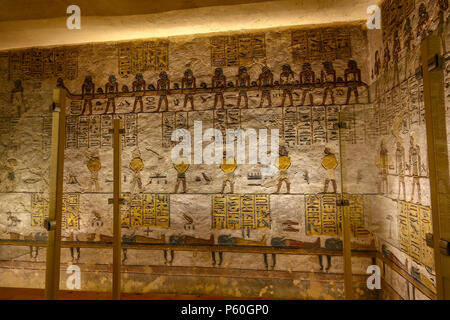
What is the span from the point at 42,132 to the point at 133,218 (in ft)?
7.41

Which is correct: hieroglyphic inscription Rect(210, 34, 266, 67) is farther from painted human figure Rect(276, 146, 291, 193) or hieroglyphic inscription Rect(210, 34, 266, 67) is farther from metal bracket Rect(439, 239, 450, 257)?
metal bracket Rect(439, 239, 450, 257)

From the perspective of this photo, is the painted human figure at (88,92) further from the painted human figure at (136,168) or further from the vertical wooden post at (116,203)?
the vertical wooden post at (116,203)

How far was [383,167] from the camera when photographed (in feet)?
10.2

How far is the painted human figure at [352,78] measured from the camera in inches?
142

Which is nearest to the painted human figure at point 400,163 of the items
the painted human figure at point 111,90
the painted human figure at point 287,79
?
the painted human figure at point 287,79

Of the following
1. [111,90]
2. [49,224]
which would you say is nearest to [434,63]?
[49,224]

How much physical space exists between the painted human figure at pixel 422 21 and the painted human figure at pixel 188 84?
2.66 m

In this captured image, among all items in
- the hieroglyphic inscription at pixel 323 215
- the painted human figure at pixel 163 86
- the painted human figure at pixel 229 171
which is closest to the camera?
the hieroglyphic inscription at pixel 323 215

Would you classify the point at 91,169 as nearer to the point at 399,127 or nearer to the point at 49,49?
the point at 49,49

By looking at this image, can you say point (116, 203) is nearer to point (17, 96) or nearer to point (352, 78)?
point (17, 96)

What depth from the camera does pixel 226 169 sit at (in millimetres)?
3752

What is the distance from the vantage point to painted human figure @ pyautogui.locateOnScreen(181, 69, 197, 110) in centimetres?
389

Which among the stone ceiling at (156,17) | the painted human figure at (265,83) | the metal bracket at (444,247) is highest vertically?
the stone ceiling at (156,17)

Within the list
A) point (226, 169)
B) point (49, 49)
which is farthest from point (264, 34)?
point (49, 49)
